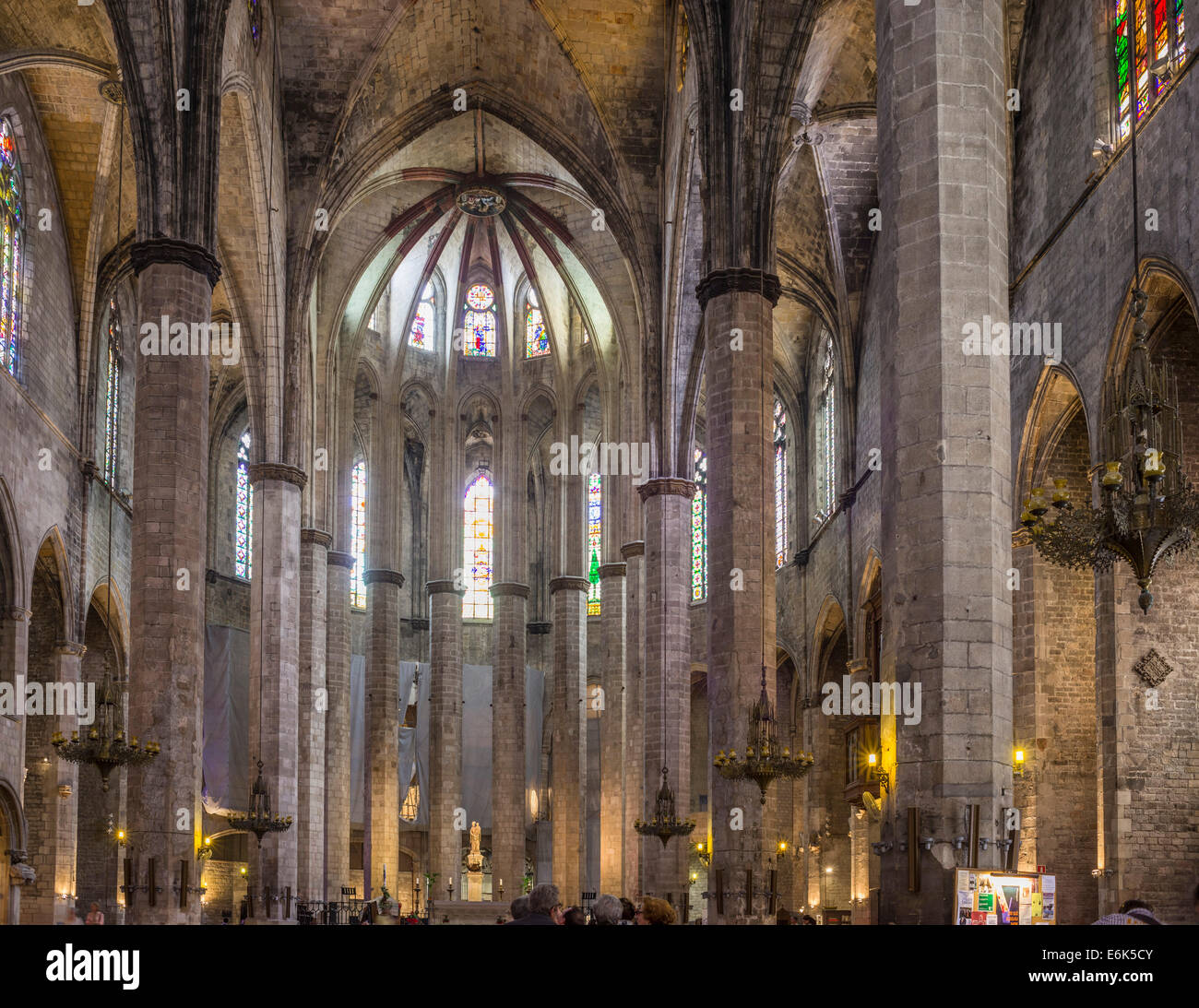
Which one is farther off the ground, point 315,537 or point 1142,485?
point 315,537

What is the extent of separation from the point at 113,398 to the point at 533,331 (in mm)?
12954

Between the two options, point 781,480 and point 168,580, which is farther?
point 781,480

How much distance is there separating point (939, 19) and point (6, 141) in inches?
772

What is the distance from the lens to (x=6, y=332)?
85.4 ft

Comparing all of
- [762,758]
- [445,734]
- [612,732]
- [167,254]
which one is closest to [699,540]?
[612,732]

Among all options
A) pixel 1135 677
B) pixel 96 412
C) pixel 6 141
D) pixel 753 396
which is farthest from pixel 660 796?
pixel 6 141

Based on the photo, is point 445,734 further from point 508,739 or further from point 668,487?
point 668,487

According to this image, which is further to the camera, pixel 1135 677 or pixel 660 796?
pixel 660 796

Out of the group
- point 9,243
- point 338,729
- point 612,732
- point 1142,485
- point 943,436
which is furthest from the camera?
point 612,732

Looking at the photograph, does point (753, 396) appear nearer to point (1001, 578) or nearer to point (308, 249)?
point (1001, 578)

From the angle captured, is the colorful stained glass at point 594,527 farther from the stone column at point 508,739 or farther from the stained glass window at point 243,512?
the stained glass window at point 243,512

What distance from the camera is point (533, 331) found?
41875mm

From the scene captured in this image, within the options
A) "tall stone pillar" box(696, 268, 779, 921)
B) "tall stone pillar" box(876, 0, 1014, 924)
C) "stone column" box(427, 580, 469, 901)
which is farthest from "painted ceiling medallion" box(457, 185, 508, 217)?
"tall stone pillar" box(876, 0, 1014, 924)

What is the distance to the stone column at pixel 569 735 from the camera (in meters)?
38.0
